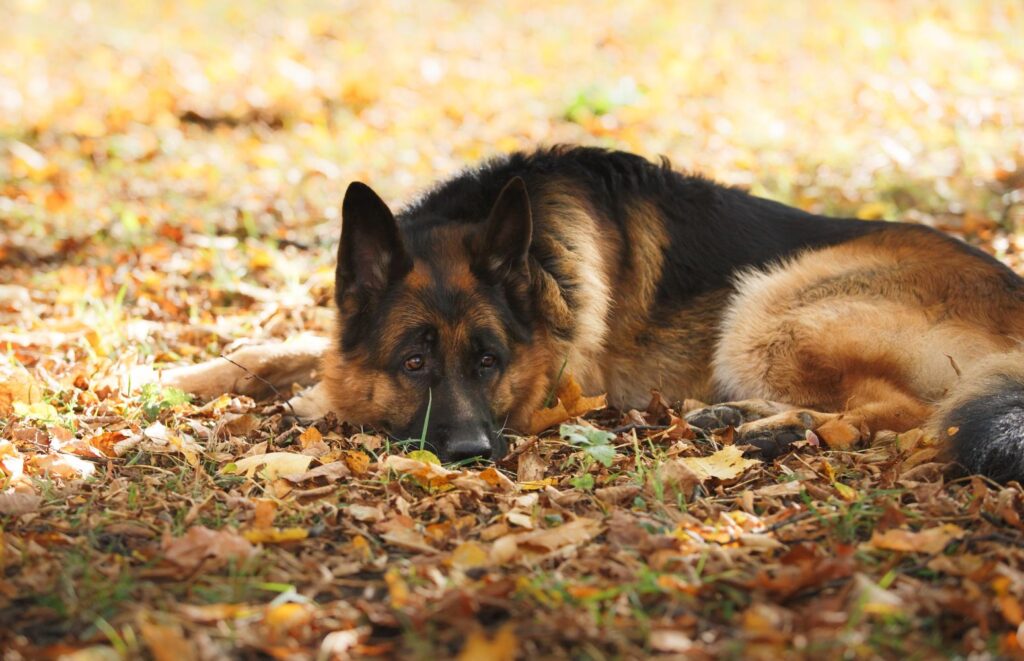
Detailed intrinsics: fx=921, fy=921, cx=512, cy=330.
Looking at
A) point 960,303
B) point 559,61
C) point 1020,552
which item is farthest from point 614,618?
point 559,61

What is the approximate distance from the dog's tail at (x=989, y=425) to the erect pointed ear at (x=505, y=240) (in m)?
2.02

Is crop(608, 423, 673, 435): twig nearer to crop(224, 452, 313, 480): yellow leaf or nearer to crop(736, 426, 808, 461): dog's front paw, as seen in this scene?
crop(736, 426, 808, 461): dog's front paw

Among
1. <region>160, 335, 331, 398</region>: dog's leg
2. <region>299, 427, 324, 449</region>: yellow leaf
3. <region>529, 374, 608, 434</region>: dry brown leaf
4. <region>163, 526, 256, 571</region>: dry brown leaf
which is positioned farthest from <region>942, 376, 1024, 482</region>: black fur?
<region>160, 335, 331, 398</region>: dog's leg

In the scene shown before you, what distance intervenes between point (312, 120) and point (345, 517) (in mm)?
8065

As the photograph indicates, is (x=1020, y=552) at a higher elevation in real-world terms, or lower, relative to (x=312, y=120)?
lower

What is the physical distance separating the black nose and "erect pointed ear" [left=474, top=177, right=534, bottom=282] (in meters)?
0.84

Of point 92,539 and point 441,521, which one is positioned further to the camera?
point 441,521

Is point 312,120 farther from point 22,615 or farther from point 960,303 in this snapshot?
point 22,615

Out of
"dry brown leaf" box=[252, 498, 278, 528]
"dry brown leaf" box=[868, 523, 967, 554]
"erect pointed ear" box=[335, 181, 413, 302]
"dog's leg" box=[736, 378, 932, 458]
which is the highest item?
"erect pointed ear" box=[335, 181, 413, 302]

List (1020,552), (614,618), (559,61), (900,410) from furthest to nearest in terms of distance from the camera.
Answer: (559,61)
(900,410)
(1020,552)
(614,618)

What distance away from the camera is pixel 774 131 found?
32.3 feet

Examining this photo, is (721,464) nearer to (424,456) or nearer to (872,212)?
(424,456)

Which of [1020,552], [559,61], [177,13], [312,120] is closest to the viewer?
[1020,552]

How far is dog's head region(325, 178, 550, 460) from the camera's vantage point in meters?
4.30
